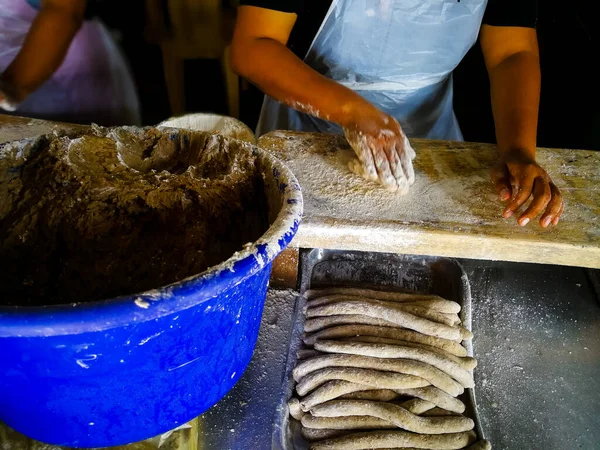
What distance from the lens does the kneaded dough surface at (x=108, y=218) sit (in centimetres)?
87

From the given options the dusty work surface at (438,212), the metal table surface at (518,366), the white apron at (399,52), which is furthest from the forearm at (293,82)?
the metal table surface at (518,366)

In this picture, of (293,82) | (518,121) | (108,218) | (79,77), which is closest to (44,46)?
(79,77)

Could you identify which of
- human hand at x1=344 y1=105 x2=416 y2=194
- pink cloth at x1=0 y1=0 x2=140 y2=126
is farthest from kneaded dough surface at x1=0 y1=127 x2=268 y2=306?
pink cloth at x1=0 y1=0 x2=140 y2=126

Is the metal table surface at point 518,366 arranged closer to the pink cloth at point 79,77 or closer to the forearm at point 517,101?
the forearm at point 517,101

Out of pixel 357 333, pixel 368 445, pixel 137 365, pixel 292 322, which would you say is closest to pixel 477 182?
pixel 357 333

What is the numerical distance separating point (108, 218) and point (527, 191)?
0.98 m

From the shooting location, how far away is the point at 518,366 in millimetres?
1266

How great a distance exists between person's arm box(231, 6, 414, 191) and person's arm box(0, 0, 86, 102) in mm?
615

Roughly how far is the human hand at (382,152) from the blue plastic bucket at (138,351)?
396 mm

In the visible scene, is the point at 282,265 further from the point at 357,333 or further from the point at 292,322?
the point at 357,333

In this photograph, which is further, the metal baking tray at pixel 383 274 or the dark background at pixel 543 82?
the dark background at pixel 543 82

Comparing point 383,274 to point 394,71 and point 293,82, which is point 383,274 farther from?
point 394,71

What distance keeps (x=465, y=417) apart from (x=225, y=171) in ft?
2.49

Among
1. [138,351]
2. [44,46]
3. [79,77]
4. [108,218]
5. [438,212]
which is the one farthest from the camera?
[79,77]
